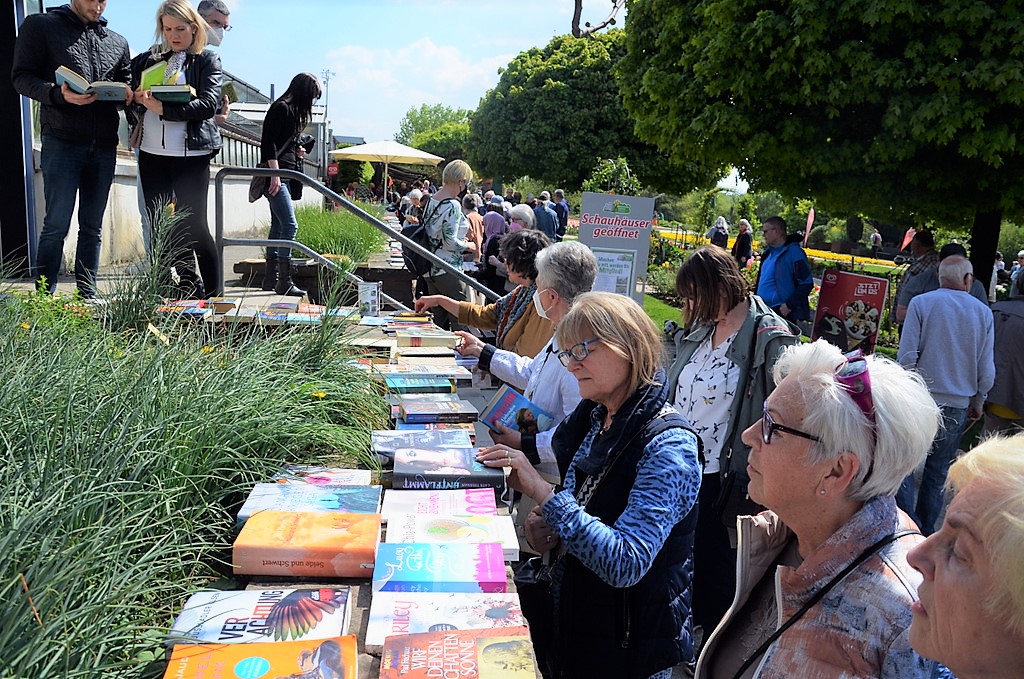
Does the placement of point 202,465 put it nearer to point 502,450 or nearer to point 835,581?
point 502,450

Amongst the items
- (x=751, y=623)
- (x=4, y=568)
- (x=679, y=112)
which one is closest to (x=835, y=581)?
(x=751, y=623)

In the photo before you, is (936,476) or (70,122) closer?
(70,122)

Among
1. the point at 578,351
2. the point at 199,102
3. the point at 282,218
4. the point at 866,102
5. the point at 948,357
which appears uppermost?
the point at 866,102

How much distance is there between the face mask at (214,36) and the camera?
18.7ft

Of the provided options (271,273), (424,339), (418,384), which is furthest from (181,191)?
(418,384)

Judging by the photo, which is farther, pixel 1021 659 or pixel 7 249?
pixel 7 249

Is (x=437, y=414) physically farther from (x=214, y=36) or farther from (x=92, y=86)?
(x=214, y=36)

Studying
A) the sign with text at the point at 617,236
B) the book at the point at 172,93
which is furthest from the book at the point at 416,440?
the sign with text at the point at 617,236

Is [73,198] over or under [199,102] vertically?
under

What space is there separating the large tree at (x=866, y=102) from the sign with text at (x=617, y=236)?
2.91m

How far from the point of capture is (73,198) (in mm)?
5234

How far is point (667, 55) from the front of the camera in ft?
40.0

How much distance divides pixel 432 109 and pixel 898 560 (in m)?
139

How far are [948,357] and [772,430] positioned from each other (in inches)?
173
